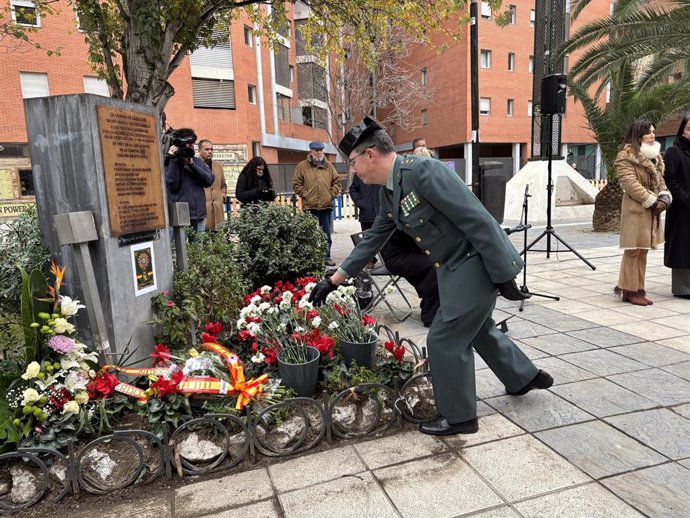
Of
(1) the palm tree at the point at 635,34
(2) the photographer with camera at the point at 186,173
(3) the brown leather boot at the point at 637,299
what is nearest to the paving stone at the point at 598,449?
(3) the brown leather boot at the point at 637,299

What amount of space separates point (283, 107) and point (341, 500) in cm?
3424

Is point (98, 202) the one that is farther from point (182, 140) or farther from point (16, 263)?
point (182, 140)

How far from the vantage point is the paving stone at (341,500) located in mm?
2295

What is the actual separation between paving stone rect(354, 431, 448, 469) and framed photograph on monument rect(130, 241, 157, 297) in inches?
75.4

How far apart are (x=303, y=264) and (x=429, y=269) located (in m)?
1.58

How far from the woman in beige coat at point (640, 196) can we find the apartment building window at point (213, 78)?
84.2 feet

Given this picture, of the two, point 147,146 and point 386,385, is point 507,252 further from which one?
point 147,146

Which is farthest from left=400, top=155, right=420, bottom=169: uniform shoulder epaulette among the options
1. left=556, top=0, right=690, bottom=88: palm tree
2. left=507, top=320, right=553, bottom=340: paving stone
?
left=556, top=0, right=690, bottom=88: palm tree

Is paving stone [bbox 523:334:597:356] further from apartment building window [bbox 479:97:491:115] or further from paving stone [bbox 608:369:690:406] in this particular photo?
apartment building window [bbox 479:97:491:115]

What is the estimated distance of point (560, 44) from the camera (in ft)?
34.9

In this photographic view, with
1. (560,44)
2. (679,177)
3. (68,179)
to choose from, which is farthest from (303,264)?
(560,44)

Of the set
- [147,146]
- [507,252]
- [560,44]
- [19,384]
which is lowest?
[19,384]

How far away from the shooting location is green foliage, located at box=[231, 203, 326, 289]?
543 centimetres

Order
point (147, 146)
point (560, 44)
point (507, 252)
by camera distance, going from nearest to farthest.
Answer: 1. point (507, 252)
2. point (147, 146)
3. point (560, 44)
